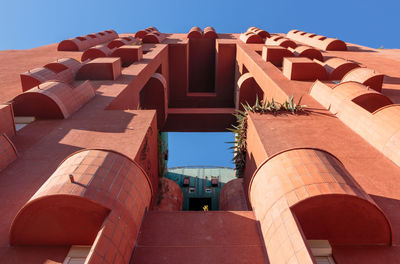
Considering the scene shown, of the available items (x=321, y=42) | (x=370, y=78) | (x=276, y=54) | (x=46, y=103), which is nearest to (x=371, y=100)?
(x=370, y=78)

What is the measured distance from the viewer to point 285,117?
27.0 feet

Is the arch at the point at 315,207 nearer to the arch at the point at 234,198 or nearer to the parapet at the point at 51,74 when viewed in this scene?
the arch at the point at 234,198

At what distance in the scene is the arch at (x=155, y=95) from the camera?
1582 cm

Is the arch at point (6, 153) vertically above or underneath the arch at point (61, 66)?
underneath

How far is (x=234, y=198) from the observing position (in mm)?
9219

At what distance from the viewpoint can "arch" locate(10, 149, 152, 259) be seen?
158 inches

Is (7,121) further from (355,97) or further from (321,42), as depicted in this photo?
(321,42)

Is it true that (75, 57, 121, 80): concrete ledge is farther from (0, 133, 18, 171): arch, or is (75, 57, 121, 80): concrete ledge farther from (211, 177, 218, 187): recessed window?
(211, 177, 218, 187): recessed window

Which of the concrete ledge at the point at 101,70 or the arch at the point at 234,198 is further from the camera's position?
the concrete ledge at the point at 101,70

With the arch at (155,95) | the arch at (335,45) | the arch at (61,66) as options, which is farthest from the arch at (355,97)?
the arch at (335,45)

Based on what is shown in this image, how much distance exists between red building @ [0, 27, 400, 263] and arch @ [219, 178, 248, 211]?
44 mm

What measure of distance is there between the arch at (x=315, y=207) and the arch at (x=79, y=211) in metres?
2.07

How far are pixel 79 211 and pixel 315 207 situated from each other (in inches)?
132

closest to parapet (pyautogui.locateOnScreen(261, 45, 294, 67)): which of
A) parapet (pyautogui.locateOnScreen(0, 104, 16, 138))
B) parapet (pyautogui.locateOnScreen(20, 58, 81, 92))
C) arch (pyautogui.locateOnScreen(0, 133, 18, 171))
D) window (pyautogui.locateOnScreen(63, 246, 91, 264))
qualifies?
parapet (pyautogui.locateOnScreen(20, 58, 81, 92))
